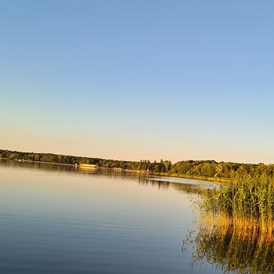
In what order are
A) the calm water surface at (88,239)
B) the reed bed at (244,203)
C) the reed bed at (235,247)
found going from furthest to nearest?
the reed bed at (244,203), the reed bed at (235,247), the calm water surface at (88,239)

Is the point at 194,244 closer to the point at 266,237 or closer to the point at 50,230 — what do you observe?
the point at 266,237

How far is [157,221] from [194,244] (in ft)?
28.8

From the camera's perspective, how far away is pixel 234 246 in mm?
22266

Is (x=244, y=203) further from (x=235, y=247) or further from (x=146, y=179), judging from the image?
(x=146, y=179)

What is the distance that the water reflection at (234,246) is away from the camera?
61.1ft

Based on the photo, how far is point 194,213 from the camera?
40.0 m

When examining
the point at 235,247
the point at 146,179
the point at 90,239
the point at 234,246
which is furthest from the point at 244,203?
the point at 146,179

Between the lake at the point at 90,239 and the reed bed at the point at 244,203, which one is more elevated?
the reed bed at the point at 244,203

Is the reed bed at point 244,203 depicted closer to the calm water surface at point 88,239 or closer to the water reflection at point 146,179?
the calm water surface at point 88,239

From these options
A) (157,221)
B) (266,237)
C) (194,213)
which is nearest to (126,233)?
(157,221)

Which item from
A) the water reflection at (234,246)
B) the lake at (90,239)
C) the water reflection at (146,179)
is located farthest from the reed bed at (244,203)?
the water reflection at (146,179)

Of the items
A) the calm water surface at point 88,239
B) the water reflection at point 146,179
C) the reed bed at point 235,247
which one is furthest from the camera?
the water reflection at point 146,179

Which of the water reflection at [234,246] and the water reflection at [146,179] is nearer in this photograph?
the water reflection at [234,246]

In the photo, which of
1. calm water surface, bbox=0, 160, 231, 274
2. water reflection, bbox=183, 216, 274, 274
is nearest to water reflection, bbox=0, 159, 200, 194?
calm water surface, bbox=0, 160, 231, 274
